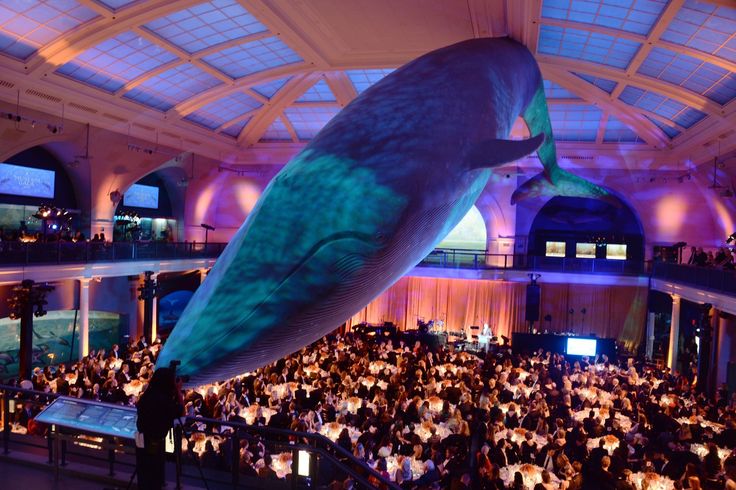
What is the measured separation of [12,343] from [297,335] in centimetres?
2186

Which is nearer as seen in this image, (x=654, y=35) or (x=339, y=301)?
(x=339, y=301)

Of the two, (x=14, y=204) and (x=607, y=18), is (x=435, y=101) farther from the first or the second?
(x=14, y=204)

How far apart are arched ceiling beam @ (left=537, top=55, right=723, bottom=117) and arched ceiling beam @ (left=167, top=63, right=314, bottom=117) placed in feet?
27.4

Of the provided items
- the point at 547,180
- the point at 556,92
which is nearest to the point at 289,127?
the point at 556,92

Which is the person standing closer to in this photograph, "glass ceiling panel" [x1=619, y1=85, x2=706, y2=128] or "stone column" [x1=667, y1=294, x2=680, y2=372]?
"glass ceiling panel" [x1=619, y1=85, x2=706, y2=128]

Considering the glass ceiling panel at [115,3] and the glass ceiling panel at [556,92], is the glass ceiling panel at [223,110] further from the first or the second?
the glass ceiling panel at [556,92]

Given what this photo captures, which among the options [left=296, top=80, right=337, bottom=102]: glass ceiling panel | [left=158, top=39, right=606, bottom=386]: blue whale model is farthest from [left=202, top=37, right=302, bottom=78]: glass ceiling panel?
[left=158, top=39, right=606, bottom=386]: blue whale model

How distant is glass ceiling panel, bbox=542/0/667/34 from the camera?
1249 cm

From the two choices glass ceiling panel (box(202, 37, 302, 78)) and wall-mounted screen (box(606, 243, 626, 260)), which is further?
wall-mounted screen (box(606, 243, 626, 260))

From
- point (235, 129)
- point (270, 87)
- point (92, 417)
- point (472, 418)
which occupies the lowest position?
point (472, 418)

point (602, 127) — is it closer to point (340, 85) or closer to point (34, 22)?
point (340, 85)

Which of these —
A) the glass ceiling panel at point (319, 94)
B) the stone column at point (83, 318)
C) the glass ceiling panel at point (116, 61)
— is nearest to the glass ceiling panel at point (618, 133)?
the glass ceiling panel at point (319, 94)

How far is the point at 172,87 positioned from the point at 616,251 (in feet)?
70.4

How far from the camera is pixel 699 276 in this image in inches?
651
